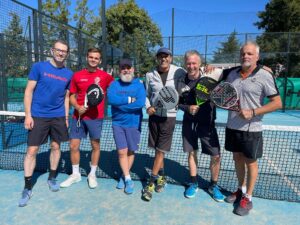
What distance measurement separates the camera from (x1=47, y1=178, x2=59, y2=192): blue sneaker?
3.96 metres

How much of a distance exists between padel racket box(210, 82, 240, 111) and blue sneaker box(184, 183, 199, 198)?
1.36 metres

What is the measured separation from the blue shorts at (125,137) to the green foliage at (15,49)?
137 inches

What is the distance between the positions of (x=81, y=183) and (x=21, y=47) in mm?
3829

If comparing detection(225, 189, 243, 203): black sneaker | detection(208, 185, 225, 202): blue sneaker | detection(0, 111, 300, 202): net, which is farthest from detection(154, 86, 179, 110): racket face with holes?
detection(225, 189, 243, 203): black sneaker

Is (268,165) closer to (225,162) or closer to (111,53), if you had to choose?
(225,162)

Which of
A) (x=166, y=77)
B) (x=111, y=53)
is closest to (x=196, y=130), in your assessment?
(x=166, y=77)

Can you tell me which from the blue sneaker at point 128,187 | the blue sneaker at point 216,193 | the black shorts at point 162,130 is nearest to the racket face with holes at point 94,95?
the black shorts at point 162,130

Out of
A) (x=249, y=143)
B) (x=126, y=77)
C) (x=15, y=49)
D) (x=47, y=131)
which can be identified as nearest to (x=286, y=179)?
(x=249, y=143)

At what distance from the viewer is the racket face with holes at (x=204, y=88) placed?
3.39 meters

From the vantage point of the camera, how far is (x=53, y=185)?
402 cm

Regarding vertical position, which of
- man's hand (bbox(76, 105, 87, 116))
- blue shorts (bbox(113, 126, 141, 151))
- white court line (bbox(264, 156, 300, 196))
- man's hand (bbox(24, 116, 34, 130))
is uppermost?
man's hand (bbox(76, 105, 87, 116))

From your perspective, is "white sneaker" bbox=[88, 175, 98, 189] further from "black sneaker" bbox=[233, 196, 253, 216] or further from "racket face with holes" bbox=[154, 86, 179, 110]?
"black sneaker" bbox=[233, 196, 253, 216]

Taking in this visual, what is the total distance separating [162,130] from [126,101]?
65 cm

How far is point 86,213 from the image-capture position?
335 cm
